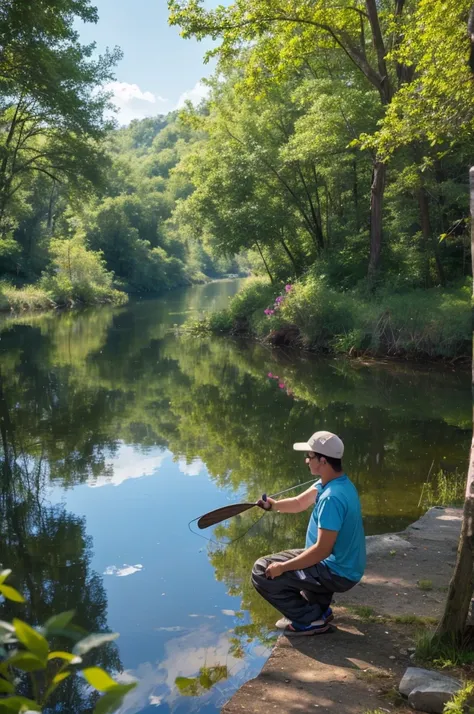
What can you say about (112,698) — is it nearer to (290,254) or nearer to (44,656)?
(44,656)

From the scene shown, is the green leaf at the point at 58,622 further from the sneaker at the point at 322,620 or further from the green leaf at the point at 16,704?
the sneaker at the point at 322,620

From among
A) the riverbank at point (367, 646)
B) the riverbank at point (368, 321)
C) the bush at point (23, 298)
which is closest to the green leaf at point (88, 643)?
the riverbank at point (367, 646)

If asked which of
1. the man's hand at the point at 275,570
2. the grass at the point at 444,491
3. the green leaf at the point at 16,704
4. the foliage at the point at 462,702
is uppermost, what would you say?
the green leaf at the point at 16,704

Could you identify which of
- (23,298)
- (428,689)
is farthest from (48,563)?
(23,298)

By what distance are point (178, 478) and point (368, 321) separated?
11.1 m

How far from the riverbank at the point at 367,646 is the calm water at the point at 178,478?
1.41ft

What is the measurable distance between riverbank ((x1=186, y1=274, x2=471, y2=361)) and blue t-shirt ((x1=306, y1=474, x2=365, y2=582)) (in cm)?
1347

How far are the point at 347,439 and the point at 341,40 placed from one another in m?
13.1

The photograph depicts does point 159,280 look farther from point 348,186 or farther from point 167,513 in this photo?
point 167,513

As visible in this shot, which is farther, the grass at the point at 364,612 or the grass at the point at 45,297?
the grass at the point at 45,297

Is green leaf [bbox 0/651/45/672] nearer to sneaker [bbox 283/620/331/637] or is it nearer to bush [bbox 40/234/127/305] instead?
sneaker [bbox 283/620/331/637]

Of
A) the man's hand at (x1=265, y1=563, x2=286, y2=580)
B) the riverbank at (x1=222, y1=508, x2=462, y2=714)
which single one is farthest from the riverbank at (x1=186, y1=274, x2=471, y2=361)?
the man's hand at (x1=265, y1=563, x2=286, y2=580)

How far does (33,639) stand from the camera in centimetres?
109

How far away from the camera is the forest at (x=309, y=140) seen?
1455 cm
